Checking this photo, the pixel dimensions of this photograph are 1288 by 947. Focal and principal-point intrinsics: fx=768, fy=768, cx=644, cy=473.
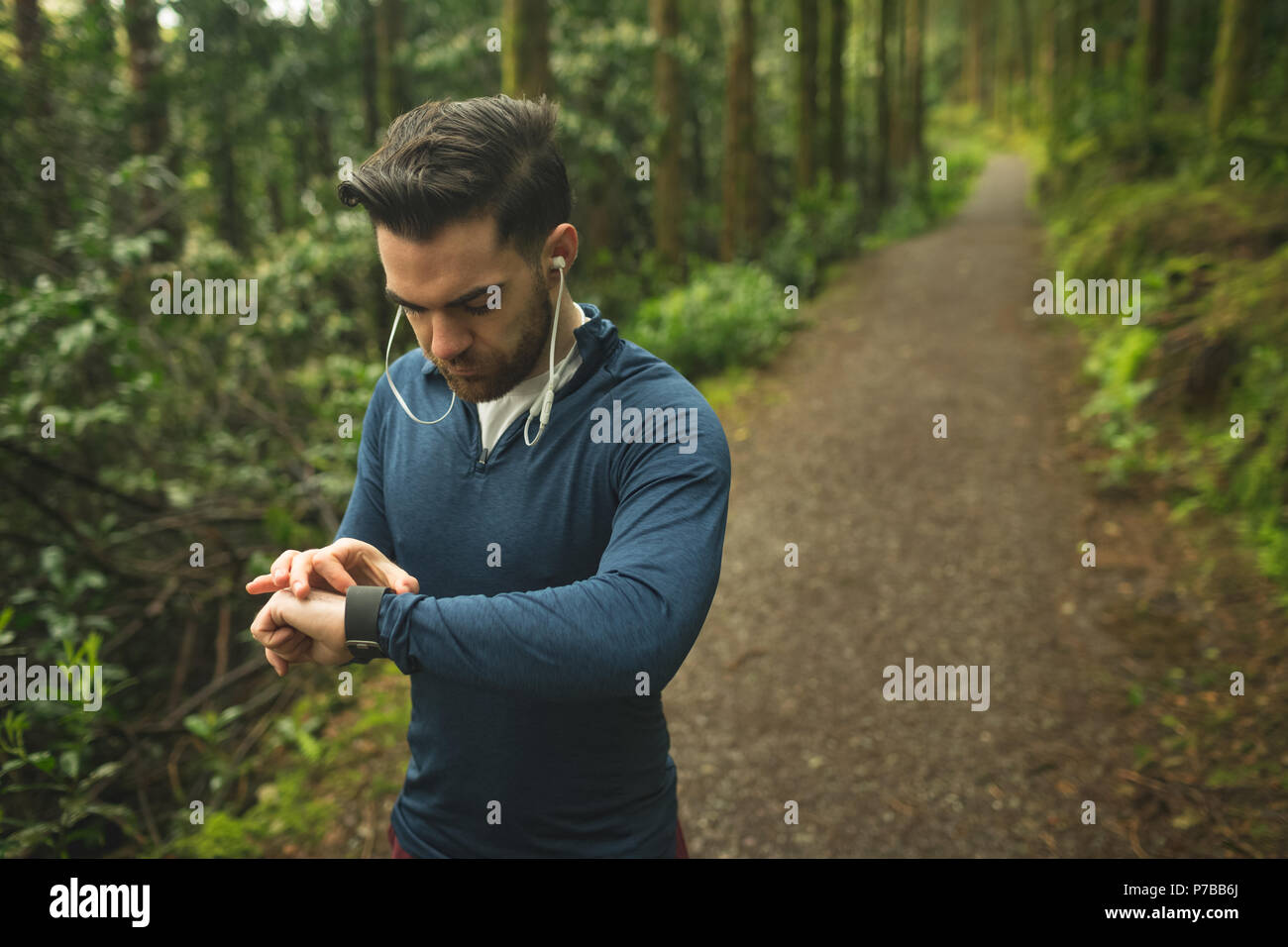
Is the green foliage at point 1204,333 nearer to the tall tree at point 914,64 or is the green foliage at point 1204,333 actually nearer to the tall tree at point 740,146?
the tall tree at point 740,146

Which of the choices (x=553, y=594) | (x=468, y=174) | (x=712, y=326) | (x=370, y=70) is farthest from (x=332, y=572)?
(x=370, y=70)

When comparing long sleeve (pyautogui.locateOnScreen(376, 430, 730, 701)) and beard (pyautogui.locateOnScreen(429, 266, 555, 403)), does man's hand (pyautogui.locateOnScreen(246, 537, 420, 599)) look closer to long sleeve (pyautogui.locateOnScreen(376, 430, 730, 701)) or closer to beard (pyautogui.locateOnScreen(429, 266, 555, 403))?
long sleeve (pyautogui.locateOnScreen(376, 430, 730, 701))

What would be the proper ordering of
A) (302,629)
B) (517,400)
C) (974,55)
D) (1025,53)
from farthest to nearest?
(974,55) → (1025,53) → (517,400) → (302,629)

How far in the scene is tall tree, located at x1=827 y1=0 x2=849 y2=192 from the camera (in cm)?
1521

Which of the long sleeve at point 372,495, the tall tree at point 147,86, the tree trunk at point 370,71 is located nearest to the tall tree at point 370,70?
the tree trunk at point 370,71

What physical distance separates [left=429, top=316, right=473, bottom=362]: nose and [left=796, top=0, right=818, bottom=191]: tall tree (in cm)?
1392

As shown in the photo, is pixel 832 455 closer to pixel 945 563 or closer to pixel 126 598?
pixel 945 563

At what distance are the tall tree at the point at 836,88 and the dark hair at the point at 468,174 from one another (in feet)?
52.8

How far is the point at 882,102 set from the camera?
1889 centimetres

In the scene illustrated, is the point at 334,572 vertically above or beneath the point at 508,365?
beneath

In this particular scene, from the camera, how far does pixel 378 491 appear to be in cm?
188

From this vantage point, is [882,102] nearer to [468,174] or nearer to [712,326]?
[712,326]

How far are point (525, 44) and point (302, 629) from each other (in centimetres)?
582

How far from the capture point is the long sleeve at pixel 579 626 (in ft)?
4.28
